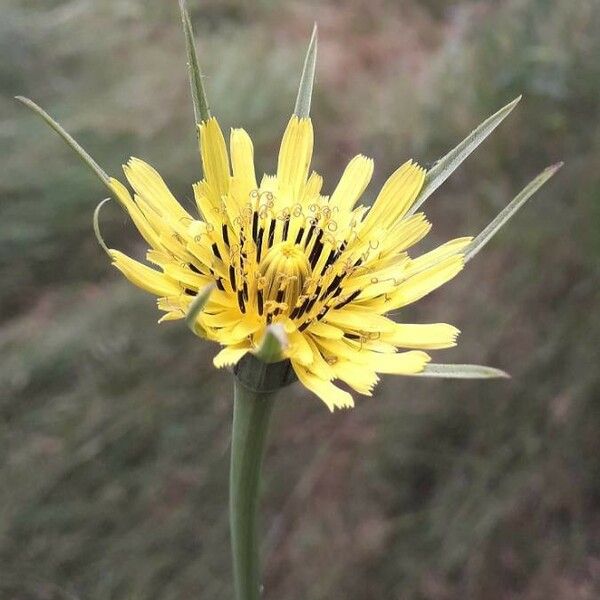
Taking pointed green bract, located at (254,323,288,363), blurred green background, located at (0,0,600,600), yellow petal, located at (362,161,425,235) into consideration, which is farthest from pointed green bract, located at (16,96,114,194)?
blurred green background, located at (0,0,600,600)

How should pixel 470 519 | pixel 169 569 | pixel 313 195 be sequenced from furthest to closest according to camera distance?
pixel 470 519 → pixel 169 569 → pixel 313 195

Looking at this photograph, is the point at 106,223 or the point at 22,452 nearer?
the point at 22,452

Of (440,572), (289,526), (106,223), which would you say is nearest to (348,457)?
(289,526)

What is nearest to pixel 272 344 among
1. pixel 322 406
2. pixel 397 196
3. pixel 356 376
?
pixel 356 376

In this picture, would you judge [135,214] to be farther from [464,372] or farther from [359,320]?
[464,372]

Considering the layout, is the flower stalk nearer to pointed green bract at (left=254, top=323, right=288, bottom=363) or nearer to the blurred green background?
pointed green bract at (left=254, top=323, right=288, bottom=363)

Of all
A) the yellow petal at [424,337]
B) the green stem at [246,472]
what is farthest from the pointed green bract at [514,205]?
the green stem at [246,472]

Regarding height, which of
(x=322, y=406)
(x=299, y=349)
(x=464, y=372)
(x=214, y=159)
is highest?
(x=322, y=406)

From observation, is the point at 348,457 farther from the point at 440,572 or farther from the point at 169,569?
the point at 169,569
